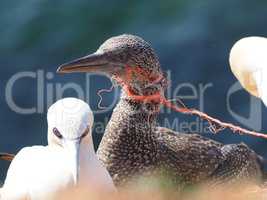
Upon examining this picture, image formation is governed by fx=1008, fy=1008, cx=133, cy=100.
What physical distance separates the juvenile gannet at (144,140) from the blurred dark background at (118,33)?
1187mm

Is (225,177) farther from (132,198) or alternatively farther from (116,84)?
(132,198)

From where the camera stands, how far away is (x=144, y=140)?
463 cm

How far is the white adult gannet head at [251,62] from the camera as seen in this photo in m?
4.02

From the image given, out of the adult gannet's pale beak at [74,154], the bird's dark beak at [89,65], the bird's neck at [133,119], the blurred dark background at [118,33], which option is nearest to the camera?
the adult gannet's pale beak at [74,154]

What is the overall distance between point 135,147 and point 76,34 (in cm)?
256

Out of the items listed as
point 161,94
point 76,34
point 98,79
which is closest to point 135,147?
point 161,94

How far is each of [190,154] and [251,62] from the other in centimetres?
80

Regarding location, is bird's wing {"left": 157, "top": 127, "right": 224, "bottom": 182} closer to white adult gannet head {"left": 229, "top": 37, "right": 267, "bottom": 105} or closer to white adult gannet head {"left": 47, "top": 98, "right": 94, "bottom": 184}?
white adult gannet head {"left": 229, "top": 37, "right": 267, "bottom": 105}

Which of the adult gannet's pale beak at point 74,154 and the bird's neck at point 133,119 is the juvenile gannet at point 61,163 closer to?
the adult gannet's pale beak at point 74,154

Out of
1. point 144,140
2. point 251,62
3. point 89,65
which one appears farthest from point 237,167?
point 89,65

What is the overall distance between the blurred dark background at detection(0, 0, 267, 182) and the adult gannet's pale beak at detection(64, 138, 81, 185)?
2.19 meters

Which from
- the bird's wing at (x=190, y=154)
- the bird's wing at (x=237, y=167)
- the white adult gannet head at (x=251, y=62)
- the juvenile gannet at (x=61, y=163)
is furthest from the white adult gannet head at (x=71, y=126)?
the bird's wing at (x=237, y=167)

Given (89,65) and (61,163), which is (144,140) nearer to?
(89,65)

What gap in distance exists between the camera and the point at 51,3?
24.0 ft
